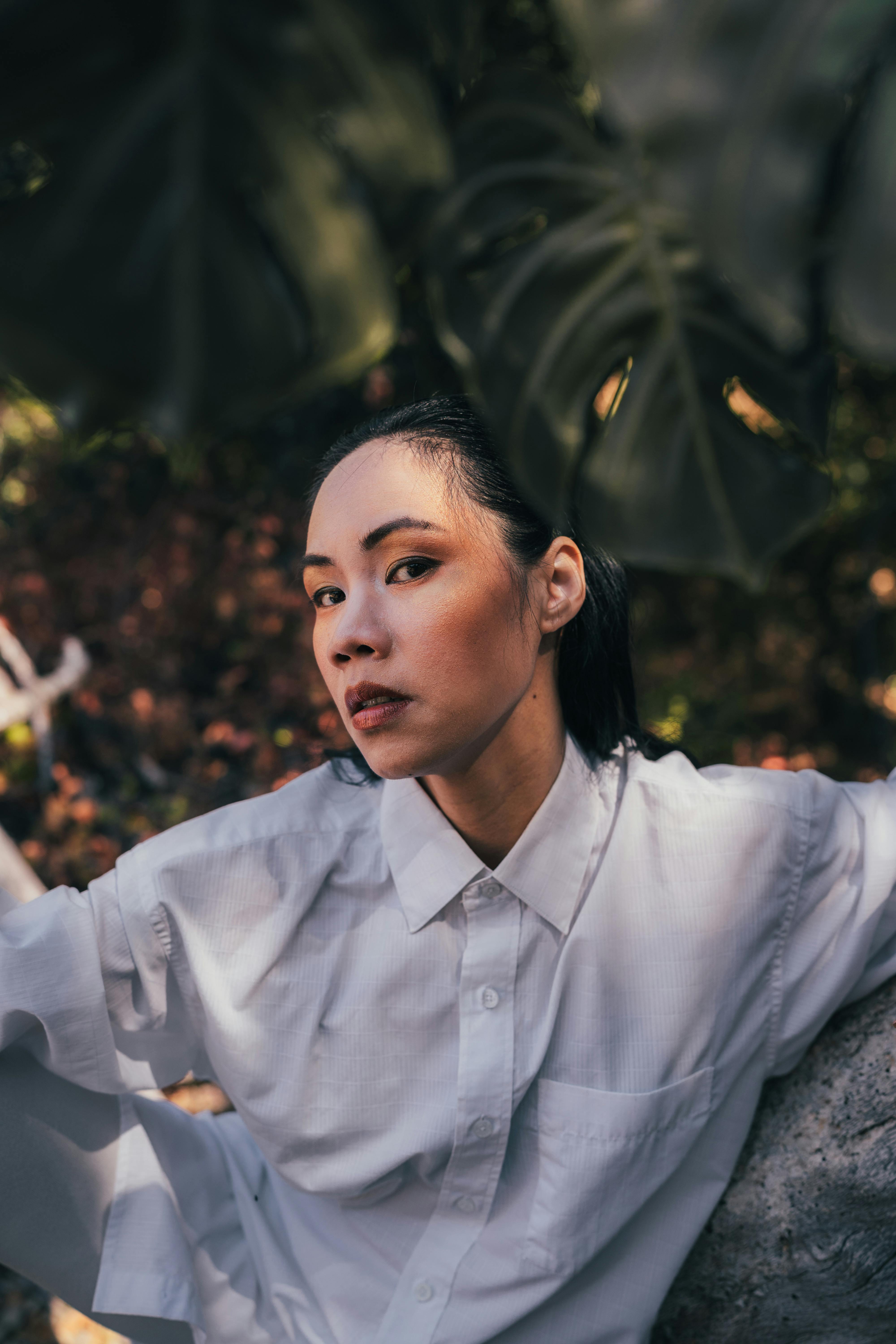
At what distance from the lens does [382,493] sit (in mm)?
1284

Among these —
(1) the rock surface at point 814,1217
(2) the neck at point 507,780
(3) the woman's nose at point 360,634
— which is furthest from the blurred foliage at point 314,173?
(1) the rock surface at point 814,1217

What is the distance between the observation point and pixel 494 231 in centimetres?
45

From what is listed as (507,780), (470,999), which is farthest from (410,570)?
(470,999)

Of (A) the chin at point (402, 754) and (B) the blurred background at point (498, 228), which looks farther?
(A) the chin at point (402, 754)

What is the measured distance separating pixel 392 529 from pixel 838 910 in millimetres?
815

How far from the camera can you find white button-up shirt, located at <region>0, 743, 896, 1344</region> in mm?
1428

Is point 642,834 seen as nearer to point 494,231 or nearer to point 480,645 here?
point 480,645

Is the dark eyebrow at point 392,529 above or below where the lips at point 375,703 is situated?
above

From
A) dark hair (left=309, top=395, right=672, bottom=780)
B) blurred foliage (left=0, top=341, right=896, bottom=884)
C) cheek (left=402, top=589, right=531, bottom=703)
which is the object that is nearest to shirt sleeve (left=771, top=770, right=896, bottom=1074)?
dark hair (left=309, top=395, right=672, bottom=780)

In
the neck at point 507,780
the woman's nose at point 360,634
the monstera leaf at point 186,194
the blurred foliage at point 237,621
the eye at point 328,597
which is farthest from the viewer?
the blurred foliage at point 237,621

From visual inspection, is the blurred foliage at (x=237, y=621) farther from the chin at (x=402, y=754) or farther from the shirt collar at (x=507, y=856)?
the chin at (x=402, y=754)

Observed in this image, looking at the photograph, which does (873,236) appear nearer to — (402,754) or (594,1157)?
(402,754)

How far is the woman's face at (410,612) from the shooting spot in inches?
48.4

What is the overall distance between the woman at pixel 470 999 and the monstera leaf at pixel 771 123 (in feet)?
3.19
